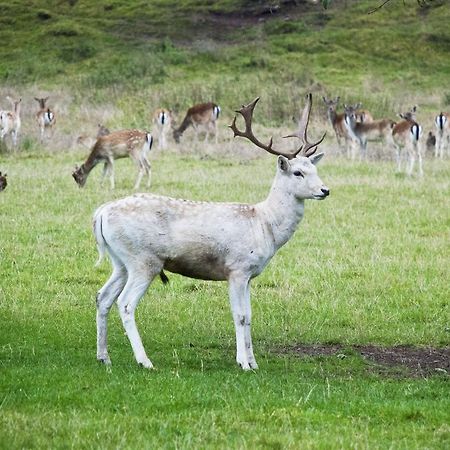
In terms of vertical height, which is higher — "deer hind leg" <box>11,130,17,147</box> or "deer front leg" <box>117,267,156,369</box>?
"deer front leg" <box>117,267,156,369</box>

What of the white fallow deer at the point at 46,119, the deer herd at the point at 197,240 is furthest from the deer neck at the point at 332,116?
the deer herd at the point at 197,240

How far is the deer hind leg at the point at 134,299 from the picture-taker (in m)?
6.92

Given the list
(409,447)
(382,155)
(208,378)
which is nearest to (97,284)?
(208,378)

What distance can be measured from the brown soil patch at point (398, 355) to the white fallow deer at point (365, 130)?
16.9 m

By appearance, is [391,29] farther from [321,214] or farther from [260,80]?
[321,214]

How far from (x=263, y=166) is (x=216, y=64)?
56.0 feet

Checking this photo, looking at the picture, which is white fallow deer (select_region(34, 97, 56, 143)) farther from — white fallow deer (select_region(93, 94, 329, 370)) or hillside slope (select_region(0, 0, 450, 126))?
white fallow deer (select_region(93, 94, 329, 370))

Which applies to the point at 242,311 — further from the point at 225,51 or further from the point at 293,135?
the point at 225,51

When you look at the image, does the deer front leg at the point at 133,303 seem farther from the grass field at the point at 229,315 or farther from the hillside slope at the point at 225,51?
the hillside slope at the point at 225,51

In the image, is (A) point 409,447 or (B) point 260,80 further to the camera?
(B) point 260,80

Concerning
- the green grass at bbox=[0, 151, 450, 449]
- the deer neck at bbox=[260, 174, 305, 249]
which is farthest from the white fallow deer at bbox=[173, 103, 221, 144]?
the deer neck at bbox=[260, 174, 305, 249]

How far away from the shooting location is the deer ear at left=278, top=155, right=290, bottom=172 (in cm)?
754

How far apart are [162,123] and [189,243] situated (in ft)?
61.4

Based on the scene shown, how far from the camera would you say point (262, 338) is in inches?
326
